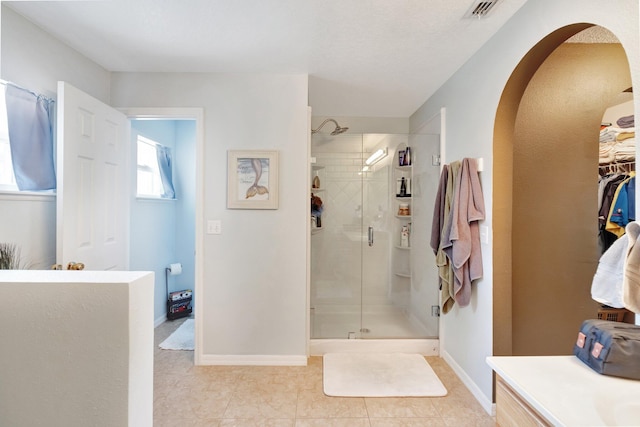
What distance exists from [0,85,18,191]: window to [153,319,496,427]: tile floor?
5.51 ft

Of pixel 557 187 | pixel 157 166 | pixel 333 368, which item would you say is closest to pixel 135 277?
pixel 333 368

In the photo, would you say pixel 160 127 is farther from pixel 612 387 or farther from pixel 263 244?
pixel 612 387

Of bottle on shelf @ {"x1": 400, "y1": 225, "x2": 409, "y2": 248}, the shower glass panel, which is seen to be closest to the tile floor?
the shower glass panel

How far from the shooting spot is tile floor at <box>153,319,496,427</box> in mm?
1851

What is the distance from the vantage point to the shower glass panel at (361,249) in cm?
303

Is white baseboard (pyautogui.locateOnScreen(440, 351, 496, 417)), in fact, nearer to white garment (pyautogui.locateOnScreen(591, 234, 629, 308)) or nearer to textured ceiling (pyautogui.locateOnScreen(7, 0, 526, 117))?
white garment (pyautogui.locateOnScreen(591, 234, 629, 308))

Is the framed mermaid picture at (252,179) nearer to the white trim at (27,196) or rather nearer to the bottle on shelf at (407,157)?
the white trim at (27,196)

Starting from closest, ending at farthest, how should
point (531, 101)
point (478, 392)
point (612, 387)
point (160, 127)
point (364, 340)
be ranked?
1. point (612, 387)
2. point (531, 101)
3. point (478, 392)
4. point (364, 340)
5. point (160, 127)

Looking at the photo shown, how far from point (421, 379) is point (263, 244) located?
1665 mm

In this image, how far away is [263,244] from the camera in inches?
100.0

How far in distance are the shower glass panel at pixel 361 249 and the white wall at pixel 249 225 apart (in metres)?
0.51

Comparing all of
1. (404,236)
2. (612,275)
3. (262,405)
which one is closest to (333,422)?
(262,405)

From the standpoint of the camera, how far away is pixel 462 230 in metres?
2.07

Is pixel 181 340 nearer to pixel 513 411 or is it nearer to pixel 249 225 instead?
pixel 249 225
